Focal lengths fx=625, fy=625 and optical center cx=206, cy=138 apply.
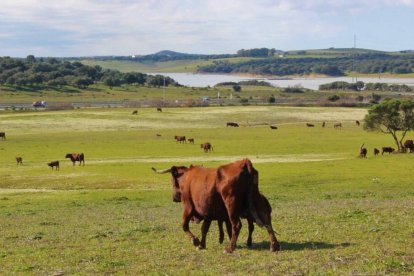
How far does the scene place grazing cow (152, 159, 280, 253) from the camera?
50.1 ft

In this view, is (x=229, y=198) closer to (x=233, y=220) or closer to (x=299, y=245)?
(x=233, y=220)

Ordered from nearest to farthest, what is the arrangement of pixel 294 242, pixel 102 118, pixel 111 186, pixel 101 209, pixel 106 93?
pixel 294 242, pixel 101 209, pixel 111 186, pixel 102 118, pixel 106 93

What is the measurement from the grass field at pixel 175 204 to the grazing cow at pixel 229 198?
2.47 feet

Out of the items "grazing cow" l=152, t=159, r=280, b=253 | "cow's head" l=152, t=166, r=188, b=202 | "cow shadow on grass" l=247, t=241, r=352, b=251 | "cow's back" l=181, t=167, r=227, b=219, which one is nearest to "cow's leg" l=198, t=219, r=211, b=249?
"grazing cow" l=152, t=159, r=280, b=253

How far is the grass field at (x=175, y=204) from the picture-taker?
47.1 ft

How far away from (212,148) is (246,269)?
60138 millimetres

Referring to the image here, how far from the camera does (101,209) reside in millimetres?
30438

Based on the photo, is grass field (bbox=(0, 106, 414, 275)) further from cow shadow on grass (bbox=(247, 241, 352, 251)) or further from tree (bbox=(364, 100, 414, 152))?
tree (bbox=(364, 100, 414, 152))

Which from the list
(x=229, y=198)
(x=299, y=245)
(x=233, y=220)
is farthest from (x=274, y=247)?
(x=229, y=198)

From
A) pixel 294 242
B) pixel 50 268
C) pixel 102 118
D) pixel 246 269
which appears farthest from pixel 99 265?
pixel 102 118

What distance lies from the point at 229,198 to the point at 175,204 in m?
16.5

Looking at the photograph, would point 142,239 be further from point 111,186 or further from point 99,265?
point 111,186

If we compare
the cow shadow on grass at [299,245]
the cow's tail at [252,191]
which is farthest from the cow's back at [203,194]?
the cow shadow on grass at [299,245]

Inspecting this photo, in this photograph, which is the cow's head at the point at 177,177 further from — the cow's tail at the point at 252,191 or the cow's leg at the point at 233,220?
the cow's tail at the point at 252,191
